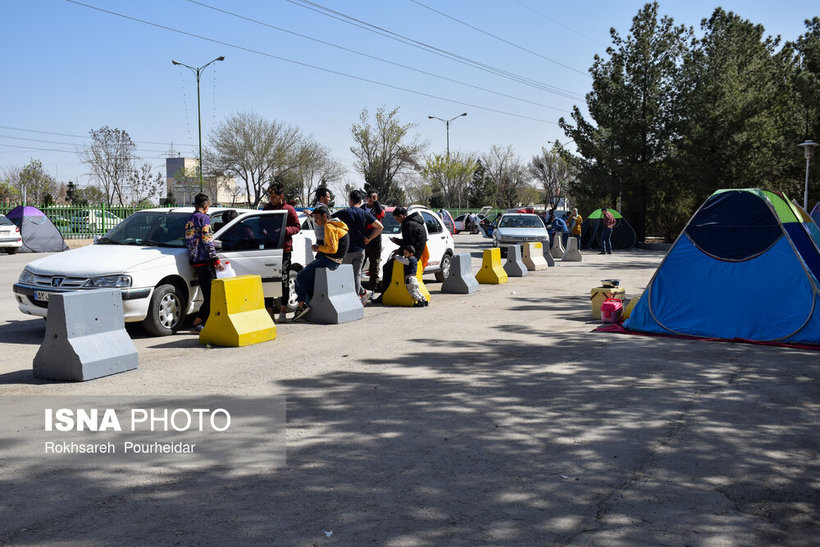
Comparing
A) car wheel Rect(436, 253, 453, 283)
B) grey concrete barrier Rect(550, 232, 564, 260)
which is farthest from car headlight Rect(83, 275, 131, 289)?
grey concrete barrier Rect(550, 232, 564, 260)

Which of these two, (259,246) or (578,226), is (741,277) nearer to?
(259,246)

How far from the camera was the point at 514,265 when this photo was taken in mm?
19281

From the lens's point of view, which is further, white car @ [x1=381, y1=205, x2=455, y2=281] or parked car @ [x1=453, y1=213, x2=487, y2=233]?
parked car @ [x1=453, y1=213, x2=487, y2=233]

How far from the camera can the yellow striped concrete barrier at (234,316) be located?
895 cm

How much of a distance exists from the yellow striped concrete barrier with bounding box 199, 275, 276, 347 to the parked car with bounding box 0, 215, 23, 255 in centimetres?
2087

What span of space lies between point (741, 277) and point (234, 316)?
6665mm

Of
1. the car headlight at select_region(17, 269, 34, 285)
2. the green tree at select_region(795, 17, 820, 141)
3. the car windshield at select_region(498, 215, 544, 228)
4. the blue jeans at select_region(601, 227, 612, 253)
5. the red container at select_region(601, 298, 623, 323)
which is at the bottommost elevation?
the red container at select_region(601, 298, 623, 323)

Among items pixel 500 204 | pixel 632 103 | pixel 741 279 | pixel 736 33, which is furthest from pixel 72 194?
pixel 741 279

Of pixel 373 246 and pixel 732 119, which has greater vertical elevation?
pixel 732 119

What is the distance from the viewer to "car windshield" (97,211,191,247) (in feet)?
33.9

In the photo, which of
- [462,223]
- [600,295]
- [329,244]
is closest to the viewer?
[329,244]

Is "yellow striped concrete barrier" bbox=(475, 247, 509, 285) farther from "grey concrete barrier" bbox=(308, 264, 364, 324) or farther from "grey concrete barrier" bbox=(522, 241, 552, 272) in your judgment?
"grey concrete barrier" bbox=(308, 264, 364, 324)

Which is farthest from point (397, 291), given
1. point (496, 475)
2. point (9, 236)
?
point (9, 236)

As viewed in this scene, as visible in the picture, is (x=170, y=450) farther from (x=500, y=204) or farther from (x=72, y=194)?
(x=500, y=204)
